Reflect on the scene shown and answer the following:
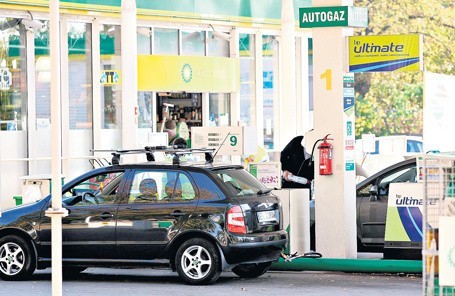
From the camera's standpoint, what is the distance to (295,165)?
18734mm

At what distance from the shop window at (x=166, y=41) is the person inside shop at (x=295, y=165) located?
1074 centimetres

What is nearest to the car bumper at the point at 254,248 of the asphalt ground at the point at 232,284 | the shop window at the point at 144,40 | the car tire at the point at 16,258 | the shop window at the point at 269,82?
the asphalt ground at the point at 232,284

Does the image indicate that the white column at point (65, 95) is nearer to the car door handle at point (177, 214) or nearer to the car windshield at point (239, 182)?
the car windshield at point (239, 182)

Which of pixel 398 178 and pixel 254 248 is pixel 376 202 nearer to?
pixel 398 178

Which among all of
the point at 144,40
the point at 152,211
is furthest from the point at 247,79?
the point at 152,211

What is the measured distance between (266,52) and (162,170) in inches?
736

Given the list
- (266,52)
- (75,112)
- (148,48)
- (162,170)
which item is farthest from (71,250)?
(266,52)

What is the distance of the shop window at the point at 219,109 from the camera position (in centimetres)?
3089

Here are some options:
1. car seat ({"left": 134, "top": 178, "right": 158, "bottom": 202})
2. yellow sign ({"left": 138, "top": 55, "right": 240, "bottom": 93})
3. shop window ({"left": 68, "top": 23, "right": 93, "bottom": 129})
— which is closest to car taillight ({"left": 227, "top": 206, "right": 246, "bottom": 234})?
car seat ({"left": 134, "top": 178, "right": 158, "bottom": 202})

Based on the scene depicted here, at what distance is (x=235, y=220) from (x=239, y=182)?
2.42 ft

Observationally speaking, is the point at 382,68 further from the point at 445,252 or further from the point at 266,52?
the point at 266,52

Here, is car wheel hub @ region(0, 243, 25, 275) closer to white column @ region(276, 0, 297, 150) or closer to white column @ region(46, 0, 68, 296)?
white column @ region(46, 0, 68, 296)

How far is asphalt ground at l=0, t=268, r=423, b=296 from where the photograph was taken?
14086 millimetres

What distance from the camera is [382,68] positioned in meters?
16.2
